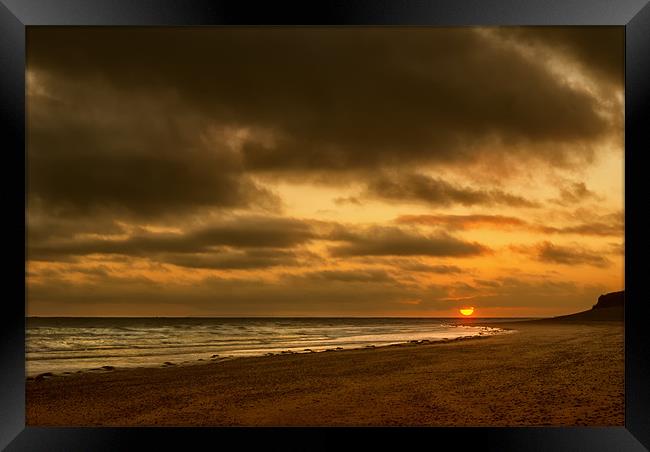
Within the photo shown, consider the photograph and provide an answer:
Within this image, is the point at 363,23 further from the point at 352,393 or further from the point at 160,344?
the point at 160,344

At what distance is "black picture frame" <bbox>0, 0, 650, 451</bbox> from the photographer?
3.12m

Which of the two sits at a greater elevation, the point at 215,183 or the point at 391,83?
the point at 391,83

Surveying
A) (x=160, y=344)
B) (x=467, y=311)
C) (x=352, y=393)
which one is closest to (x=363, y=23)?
(x=352, y=393)

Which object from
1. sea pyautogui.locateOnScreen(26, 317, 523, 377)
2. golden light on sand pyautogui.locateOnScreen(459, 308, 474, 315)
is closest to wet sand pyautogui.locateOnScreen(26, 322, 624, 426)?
sea pyautogui.locateOnScreen(26, 317, 523, 377)

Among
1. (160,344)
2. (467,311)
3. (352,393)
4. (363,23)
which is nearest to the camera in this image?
(363,23)

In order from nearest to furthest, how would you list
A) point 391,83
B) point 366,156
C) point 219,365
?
point 219,365, point 391,83, point 366,156

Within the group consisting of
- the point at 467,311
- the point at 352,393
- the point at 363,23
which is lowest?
the point at 467,311

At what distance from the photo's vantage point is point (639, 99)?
125 inches

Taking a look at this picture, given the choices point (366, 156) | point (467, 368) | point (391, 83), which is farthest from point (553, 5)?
point (366, 156)

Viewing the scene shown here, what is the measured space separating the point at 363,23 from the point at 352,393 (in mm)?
4610

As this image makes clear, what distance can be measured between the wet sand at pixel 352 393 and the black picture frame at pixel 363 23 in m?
1.92

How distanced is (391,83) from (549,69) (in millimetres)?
7672

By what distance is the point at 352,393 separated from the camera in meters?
6.56

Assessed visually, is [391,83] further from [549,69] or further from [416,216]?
[549,69]
